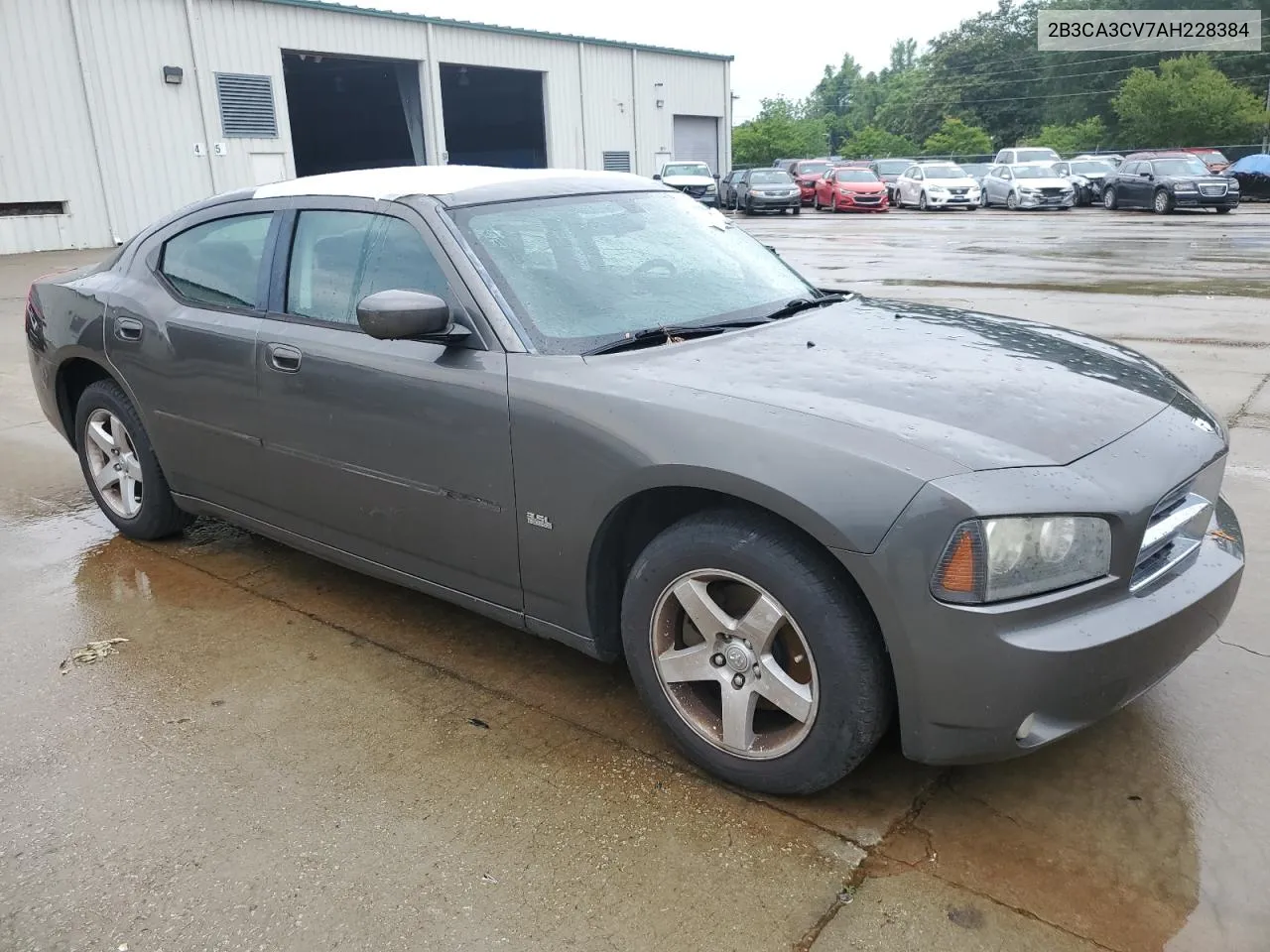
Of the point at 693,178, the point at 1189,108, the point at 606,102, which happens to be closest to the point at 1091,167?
the point at 693,178

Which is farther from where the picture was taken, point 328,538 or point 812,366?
point 328,538

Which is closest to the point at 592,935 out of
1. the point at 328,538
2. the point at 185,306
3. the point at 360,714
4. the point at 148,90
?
the point at 360,714

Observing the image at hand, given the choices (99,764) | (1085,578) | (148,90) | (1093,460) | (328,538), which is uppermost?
(148,90)

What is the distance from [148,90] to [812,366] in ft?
81.8

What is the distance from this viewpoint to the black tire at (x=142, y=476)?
4.53 metres

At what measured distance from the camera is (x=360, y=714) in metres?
3.25

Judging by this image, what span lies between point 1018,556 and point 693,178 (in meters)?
31.5

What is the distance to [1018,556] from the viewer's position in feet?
7.55

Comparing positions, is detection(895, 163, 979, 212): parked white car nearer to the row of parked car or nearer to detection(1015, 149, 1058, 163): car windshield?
the row of parked car

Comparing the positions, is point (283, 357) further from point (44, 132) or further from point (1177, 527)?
point (44, 132)

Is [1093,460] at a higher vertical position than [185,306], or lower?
lower

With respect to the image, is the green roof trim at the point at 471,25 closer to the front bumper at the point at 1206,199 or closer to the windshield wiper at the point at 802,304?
the front bumper at the point at 1206,199

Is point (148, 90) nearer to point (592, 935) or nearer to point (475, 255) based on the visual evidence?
point (475, 255)

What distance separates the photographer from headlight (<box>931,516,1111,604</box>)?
2.27 meters
